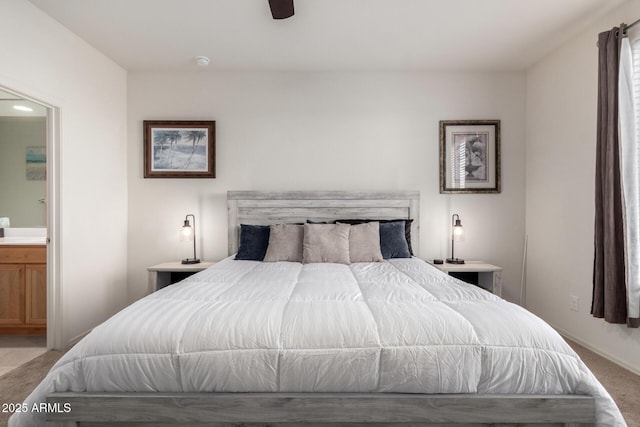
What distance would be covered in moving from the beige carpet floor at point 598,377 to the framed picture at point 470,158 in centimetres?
177

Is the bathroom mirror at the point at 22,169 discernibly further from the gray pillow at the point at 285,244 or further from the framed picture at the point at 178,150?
the gray pillow at the point at 285,244

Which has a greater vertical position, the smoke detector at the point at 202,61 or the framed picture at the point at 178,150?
the smoke detector at the point at 202,61

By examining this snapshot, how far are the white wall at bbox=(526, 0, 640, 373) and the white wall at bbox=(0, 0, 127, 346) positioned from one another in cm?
441

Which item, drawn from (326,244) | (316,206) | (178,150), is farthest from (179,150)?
(326,244)

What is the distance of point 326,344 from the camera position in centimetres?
126

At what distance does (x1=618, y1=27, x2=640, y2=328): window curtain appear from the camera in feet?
7.27

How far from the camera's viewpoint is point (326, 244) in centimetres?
284

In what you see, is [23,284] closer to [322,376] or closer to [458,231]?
[322,376]

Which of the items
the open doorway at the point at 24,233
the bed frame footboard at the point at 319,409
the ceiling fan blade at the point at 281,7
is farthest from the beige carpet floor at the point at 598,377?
the ceiling fan blade at the point at 281,7

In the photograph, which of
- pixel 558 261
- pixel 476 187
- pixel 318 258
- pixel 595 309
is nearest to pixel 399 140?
pixel 476 187

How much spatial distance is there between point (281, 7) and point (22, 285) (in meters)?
3.28

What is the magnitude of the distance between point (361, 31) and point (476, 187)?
2.02 m

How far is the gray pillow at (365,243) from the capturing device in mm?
2863

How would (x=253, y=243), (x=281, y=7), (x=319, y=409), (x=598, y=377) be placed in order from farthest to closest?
1. (x=253, y=243)
2. (x=598, y=377)
3. (x=281, y=7)
4. (x=319, y=409)
